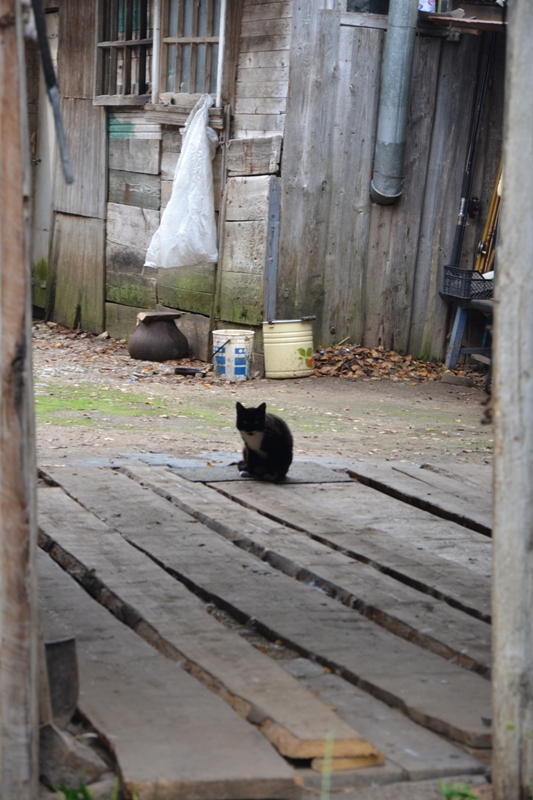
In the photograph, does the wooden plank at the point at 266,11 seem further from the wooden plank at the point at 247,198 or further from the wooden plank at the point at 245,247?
the wooden plank at the point at 245,247

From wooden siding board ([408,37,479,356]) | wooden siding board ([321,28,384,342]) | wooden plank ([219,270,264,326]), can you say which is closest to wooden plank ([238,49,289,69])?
wooden siding board ([321,28,384,342])

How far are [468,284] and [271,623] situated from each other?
762 centimetres

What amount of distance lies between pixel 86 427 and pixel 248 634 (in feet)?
14.4

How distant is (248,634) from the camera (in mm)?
3682

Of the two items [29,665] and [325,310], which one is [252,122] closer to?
[325,310]

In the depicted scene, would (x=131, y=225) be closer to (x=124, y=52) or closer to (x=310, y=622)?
(x=124, y=52)

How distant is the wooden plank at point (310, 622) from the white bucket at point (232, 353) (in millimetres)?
5387

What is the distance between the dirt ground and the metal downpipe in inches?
77.5

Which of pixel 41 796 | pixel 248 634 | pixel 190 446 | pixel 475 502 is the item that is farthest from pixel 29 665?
pixel 190 446

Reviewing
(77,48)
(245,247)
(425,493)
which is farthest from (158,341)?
(425,493)

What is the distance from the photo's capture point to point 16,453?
235cm

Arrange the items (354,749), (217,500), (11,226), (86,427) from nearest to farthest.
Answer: (11,226)
(354,749)
(217,500)
(86,427)

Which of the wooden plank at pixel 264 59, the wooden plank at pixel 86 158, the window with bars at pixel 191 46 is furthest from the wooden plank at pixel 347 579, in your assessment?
the wooden plank at pixel 86 158

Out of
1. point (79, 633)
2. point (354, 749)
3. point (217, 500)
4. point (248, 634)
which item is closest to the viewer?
point (354, 749)
